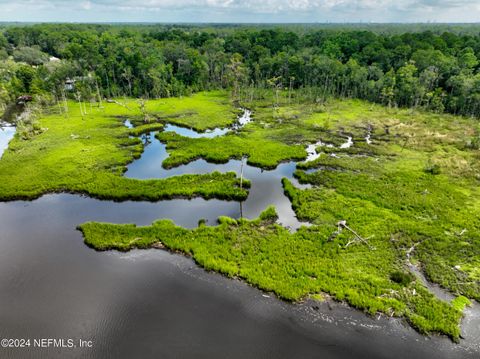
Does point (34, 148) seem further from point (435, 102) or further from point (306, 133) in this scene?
point (435, 102)

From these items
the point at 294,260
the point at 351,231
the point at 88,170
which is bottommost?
the point at 294,260

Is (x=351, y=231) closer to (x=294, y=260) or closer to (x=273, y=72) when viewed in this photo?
(x=294, y=260)

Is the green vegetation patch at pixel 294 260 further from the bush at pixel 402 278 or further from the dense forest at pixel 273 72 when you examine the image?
the dense forest at pixel 273 72

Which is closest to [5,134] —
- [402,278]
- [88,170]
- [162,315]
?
[88,170]

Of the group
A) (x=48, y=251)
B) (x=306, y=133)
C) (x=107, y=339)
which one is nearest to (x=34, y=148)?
(x=48, y=251)

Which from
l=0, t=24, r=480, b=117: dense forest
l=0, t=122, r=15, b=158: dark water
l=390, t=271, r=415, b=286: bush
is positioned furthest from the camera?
l=0, t=24, r=480, b=117: dense forest

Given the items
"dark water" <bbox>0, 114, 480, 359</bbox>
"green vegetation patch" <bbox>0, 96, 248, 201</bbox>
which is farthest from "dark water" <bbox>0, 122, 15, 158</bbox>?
"dark water" <bbox>0, 114, 480, 359</bbox>

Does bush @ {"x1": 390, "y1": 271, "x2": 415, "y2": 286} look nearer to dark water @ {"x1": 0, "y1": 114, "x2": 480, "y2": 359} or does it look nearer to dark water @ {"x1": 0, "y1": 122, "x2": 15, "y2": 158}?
dark water @ {"x1": 0, "y1": 114, "x2": 480, "y2": 359}

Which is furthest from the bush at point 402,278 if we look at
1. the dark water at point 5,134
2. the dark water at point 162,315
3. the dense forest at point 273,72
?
the dense forest at point 273,72
